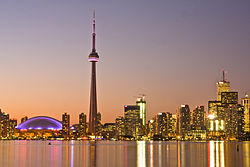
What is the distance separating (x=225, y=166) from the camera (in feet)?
234

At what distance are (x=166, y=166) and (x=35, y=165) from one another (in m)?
22.3

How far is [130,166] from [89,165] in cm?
690

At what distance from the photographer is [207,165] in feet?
242

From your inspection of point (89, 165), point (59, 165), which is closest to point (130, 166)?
point (89, 165)

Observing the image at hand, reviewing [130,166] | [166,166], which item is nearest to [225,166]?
[166,166]

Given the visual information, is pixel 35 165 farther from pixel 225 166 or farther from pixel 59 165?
pixel 225 166

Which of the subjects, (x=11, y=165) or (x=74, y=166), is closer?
(x=74, y=166)

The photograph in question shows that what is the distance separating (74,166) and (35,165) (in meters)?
→ 8.23

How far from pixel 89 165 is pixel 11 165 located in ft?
45.9

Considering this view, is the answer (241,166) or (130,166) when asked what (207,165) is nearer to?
(241,166)

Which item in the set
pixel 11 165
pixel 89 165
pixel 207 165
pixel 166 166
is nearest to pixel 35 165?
pixel 11 165

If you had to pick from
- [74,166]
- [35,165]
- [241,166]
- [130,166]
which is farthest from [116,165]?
[241,166]

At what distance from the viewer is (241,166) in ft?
238

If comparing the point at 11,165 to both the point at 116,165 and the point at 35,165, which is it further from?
the point at 116,165
